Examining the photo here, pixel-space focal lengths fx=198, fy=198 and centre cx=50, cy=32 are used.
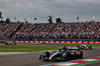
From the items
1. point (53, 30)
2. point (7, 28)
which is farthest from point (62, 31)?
point (7, 28)

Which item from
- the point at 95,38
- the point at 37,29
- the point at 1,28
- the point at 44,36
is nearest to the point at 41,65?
the point at 95,38

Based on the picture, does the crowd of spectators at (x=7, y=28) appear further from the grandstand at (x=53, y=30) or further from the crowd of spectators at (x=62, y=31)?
the crowd of spectators at (x=62, y=31)

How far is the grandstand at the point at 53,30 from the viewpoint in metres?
57.0

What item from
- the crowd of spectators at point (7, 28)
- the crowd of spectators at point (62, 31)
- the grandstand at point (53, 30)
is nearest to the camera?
the crowd of spectators at point (62, 31)

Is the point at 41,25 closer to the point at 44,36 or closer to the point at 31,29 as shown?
the point at 31,29

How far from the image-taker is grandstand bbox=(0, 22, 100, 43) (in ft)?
187

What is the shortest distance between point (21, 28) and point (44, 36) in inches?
488

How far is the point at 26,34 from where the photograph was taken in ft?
212

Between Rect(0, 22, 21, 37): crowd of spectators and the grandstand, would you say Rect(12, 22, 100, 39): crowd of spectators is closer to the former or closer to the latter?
the grandstand

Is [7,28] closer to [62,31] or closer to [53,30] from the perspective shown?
[53,30]

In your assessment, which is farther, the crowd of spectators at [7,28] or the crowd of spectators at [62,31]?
the crowd of spectators at [7,28]

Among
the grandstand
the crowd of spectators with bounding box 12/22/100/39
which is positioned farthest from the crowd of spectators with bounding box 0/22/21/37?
the crowd of spectators with bounding box 12/22/100/39

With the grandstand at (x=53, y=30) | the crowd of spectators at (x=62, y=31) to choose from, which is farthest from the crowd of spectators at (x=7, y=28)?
the crowd of spectators at (x=62, y=31)

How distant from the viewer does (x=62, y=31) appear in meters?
61.5
